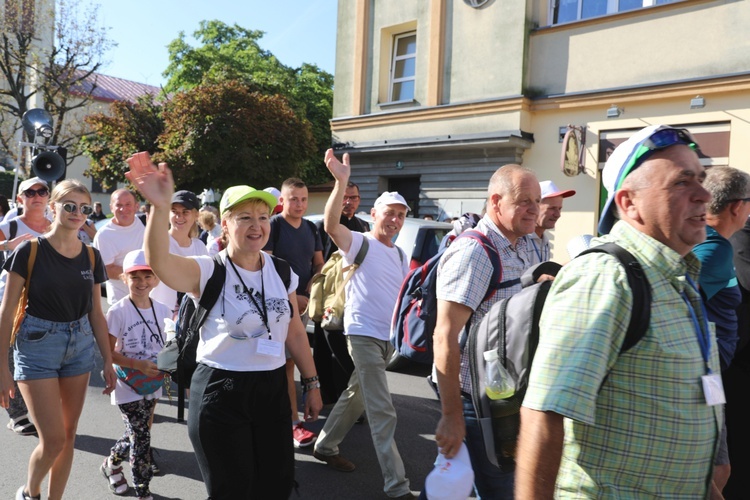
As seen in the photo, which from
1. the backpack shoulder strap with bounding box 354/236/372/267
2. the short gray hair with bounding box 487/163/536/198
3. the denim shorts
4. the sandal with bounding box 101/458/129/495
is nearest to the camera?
the short gray hair with bounding box 487/163/536/198

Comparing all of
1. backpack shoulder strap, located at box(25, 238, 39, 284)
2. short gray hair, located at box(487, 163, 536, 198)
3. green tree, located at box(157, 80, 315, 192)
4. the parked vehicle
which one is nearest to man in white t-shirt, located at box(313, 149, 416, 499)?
short gray hair, located at box(487, 163, 536, 198)

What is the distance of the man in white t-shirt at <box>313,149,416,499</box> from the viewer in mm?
4480

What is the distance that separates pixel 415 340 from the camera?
3.14 m

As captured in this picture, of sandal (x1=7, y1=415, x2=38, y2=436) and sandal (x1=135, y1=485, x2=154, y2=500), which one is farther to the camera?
sandal (x1=7, y1=415, x2=38, y2=436)

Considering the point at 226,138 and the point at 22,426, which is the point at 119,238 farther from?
the point at 226,138

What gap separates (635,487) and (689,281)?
1.89 feet

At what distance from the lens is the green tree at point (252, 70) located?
3162cm

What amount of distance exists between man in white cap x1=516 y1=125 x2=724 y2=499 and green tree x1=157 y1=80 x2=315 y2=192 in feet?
64.1

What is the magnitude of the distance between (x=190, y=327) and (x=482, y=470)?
1.55m

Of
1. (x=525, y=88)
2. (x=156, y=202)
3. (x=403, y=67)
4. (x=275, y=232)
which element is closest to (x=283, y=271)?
(x=156, y=202)

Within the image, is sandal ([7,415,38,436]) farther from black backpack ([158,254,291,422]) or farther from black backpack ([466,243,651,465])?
black backpack ([466,243,651,465])

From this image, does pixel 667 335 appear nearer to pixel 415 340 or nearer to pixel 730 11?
pixel 415 340

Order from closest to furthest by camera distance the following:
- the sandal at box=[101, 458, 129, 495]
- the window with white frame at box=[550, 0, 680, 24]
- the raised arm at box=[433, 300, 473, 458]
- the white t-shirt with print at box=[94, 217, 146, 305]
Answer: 1. the raised arm at box=[433, 300, 473, 458]
2. the sandal at box=[101, 458, 129, 495]
3. the white t-shirt with print at box=[94, 217, 146, 305]
4. the window with white frame at box=[550, 0, 680, 24]

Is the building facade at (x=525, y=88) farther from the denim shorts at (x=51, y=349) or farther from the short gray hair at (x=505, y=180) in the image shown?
the denim shorts at (x=51, y=349)
